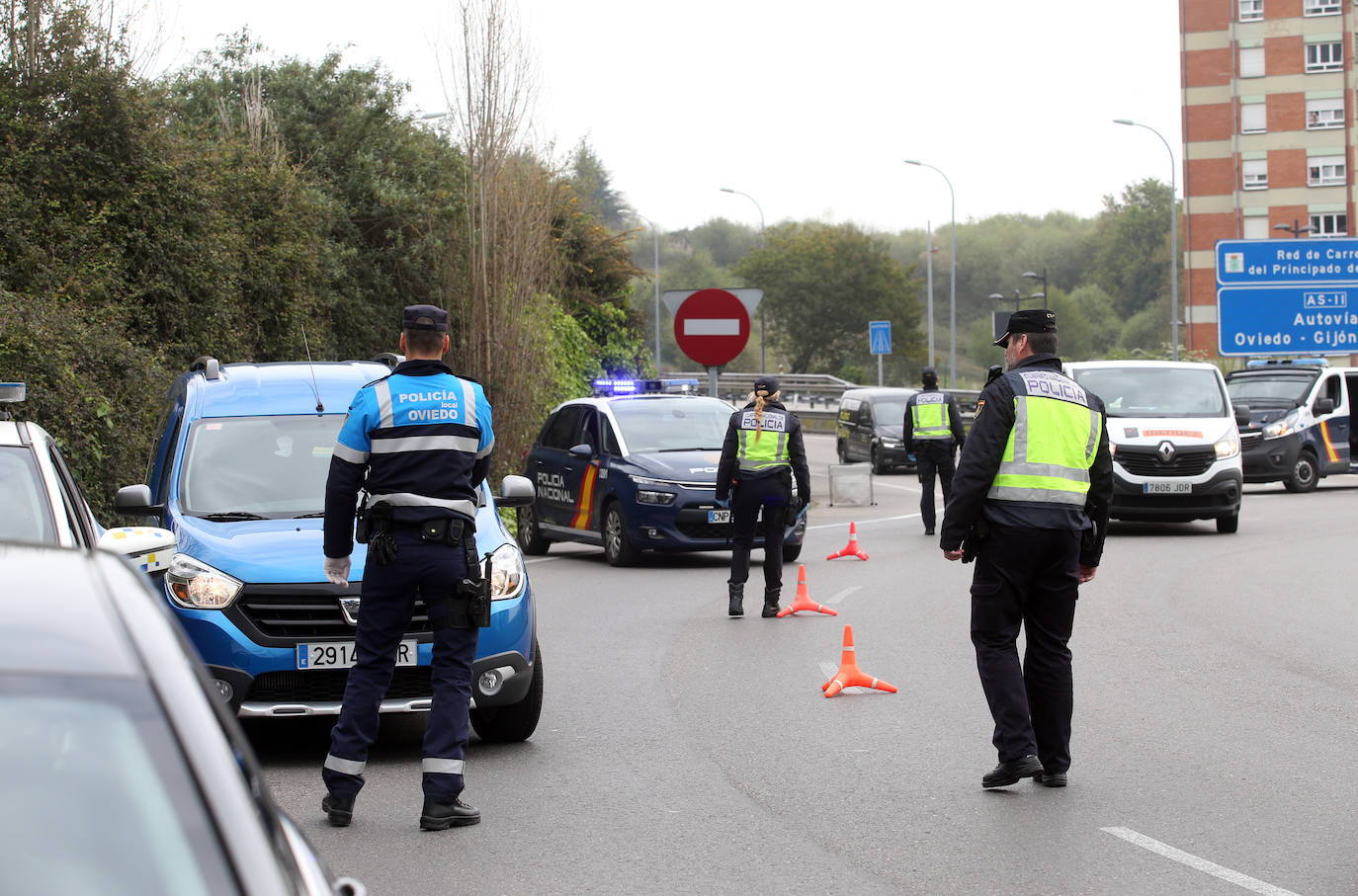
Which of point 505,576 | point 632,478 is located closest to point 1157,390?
point 632,478

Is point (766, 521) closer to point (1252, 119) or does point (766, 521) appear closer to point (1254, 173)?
point (1254, 173)

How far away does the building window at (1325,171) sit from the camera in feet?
248

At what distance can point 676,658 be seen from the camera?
10273 millimetres

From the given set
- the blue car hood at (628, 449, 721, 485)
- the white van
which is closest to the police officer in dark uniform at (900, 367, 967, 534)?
the white van

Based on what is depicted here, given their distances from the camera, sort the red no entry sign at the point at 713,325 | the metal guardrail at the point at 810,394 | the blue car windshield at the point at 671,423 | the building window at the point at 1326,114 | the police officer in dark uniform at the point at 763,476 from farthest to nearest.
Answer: the building window at the point at 1326,114
the metal guardrail at the point at 810,394
the red no entry sign at the point at 713,325
the blue car windshield at the point at 671,423
the police officer in dark uniform at the point at 763,476

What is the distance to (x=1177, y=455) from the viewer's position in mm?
18797

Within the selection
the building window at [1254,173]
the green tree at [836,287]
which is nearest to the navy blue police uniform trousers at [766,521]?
the building window at [1254,173]

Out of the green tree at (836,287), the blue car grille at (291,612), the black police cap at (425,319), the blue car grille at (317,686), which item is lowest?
the blue car grille at (317,686)

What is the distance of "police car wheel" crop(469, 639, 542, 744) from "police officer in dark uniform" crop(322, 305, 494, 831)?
1.38m

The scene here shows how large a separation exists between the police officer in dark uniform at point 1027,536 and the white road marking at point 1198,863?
0.74 metres

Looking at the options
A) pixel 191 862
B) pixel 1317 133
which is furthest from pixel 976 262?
pixel 191 862

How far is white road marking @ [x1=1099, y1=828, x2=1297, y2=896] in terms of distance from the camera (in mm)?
5141

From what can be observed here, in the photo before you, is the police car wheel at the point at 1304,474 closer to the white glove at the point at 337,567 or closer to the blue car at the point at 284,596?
the blue car at the point at 284,596

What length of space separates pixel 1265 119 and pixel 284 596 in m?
77.6
